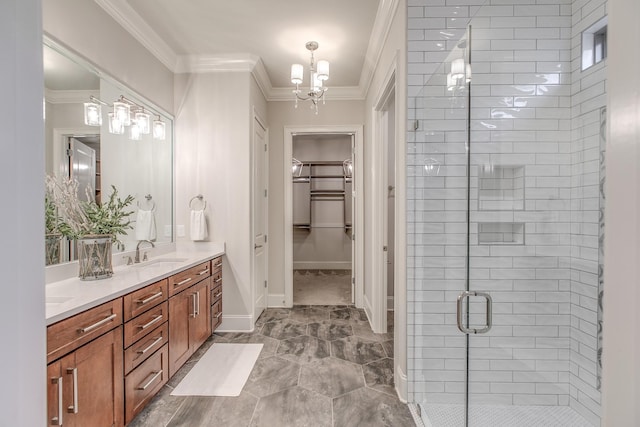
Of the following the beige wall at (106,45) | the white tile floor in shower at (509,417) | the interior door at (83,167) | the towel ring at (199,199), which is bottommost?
the white tile floor in shower at (509,417)

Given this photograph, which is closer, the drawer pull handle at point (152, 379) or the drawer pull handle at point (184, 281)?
the drawer pull handle at point (152, 379)

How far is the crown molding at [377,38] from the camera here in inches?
88.8

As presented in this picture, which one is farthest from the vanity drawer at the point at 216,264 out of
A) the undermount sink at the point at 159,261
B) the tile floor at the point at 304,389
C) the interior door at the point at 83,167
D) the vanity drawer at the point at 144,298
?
the interior door at the point at 83,167

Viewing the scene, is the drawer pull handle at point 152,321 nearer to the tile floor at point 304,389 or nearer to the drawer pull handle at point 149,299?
the drawer pull handle at point 149,299

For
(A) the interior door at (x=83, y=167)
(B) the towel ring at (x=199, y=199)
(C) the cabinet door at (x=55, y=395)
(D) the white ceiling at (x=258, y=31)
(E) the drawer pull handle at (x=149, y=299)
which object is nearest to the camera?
(C) the cabinet door at (x=55, y=395)

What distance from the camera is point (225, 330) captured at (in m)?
3.18

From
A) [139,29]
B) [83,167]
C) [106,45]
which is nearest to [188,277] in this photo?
[83,167]

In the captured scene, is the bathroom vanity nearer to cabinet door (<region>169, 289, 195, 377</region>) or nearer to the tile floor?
cabinet door (<region>169, 289, 195, 377</region>)

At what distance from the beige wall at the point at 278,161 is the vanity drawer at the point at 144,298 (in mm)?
1950

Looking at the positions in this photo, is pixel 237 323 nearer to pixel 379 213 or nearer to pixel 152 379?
pixel 152 379

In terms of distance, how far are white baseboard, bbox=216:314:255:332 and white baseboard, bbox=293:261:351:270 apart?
11.6 ft

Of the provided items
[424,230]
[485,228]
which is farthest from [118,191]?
[485,228]
